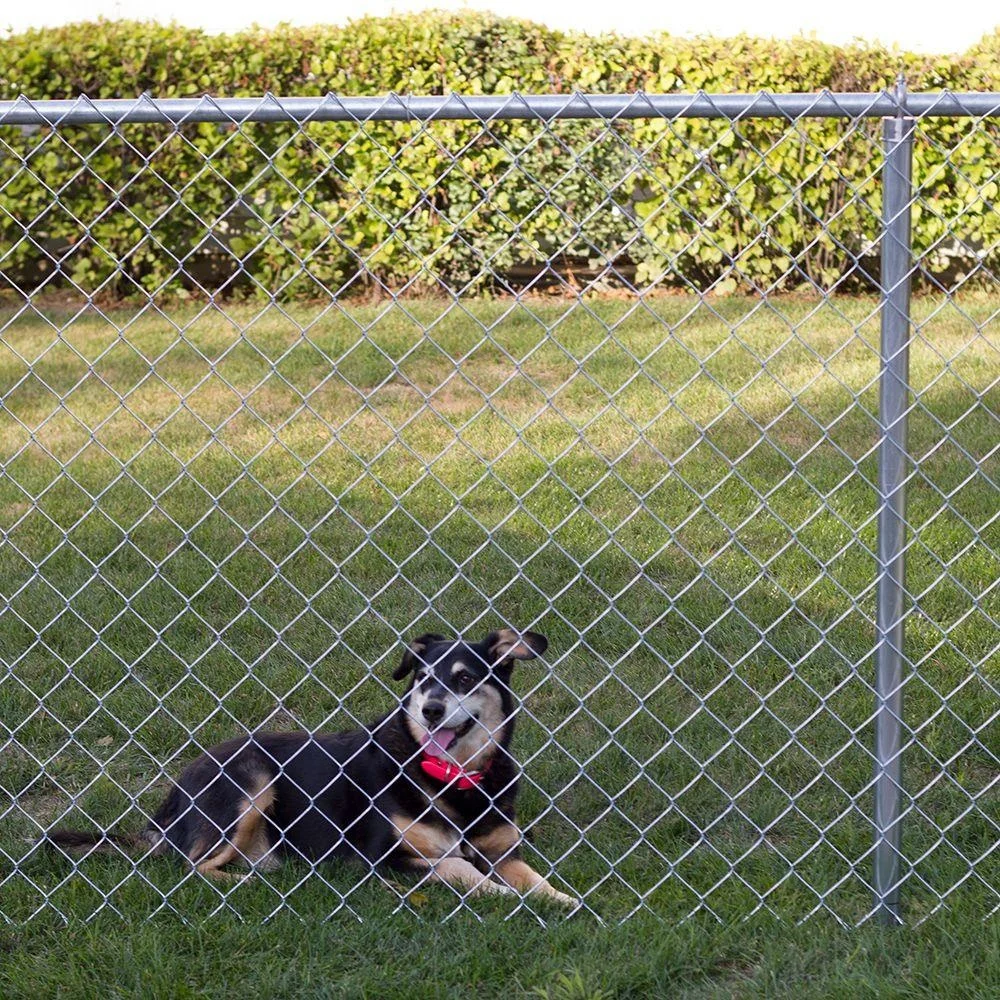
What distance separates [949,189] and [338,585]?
5352 millimetres

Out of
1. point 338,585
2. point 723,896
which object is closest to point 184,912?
point 723,896

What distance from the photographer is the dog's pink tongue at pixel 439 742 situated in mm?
3477

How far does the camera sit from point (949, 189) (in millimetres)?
8570

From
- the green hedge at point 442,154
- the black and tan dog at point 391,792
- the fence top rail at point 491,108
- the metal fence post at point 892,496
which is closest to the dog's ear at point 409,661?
the black and tan dog at point 391,792

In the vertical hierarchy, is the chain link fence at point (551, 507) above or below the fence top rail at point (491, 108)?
below

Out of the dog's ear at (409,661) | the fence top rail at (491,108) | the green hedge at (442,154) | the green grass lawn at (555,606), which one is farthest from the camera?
the green hedge at (442,154)

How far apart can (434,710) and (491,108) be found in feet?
5.03

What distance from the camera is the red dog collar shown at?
135 inches

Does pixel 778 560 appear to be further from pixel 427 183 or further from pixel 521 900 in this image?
pixel 427 183

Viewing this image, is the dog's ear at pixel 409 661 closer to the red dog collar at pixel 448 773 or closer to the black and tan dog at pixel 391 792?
the black and tan dog at pixel 391 792

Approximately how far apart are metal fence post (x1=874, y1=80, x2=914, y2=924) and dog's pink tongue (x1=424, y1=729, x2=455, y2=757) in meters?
1.11

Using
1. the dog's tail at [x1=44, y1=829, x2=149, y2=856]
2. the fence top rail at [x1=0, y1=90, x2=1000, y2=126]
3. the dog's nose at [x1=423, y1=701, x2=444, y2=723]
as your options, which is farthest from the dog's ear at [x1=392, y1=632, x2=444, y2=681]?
the fence top rail at [x1=0, y1=90, x2=1000, y2=126]

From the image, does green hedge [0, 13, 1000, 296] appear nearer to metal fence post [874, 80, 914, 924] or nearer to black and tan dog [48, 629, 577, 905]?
black and tan dog [48, 629, 577, 905]

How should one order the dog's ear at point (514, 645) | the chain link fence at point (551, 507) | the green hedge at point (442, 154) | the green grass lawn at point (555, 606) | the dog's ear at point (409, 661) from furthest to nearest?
1. the green hedge at point (442, 154)
2. the dog's ear at point (409, 661)
3. the dog's ear at point (514, 645)
4. the green grass lawn at point (555, 606)
5. the chain link fence at point (551, 507)
